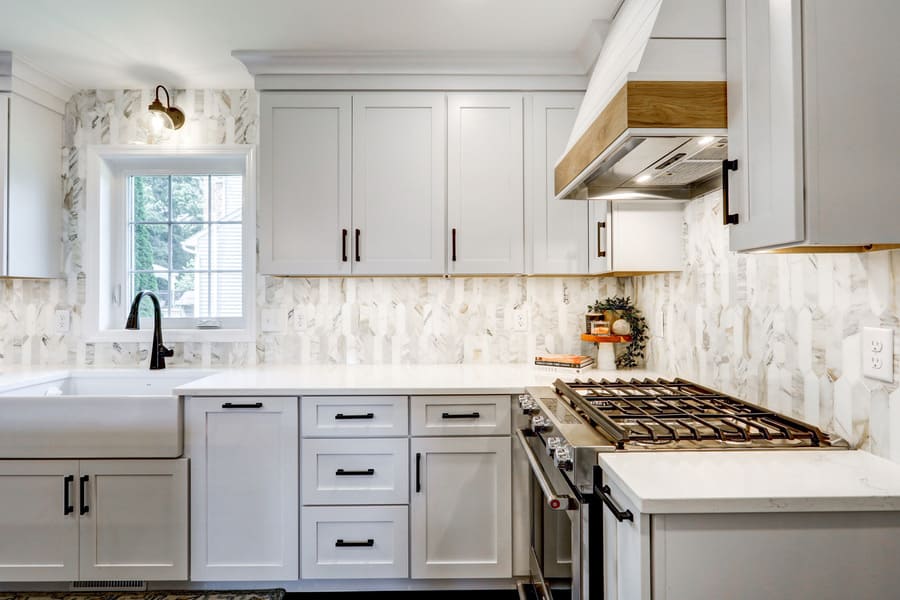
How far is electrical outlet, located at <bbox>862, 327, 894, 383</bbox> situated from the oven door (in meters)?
0.76

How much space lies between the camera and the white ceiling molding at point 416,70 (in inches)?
87.2

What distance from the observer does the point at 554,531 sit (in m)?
1.48

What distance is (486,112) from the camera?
2.27m

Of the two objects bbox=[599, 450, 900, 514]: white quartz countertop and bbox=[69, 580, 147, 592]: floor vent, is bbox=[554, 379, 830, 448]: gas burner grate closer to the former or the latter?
bbox=[599, 450, 900, 514]: white quartz countertop

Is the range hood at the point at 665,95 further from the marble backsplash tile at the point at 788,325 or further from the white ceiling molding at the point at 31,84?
Answer: the white ceiling molding at the point at 31,84

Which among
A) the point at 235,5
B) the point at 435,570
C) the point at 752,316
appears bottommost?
the point at 435,570

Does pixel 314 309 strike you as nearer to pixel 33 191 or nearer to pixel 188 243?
pixel 188 243

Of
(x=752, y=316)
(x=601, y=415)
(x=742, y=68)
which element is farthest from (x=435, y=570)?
(x=742, y=68)

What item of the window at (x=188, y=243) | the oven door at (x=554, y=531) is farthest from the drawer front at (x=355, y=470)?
the window at (x=188, y=243)

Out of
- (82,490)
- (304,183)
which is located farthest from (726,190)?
(82,490)

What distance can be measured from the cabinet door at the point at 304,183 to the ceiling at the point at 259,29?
27cm

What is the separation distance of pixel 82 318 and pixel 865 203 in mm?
3206

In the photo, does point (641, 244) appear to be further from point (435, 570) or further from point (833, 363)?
point (435, 570)

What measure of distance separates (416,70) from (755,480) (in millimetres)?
2054
